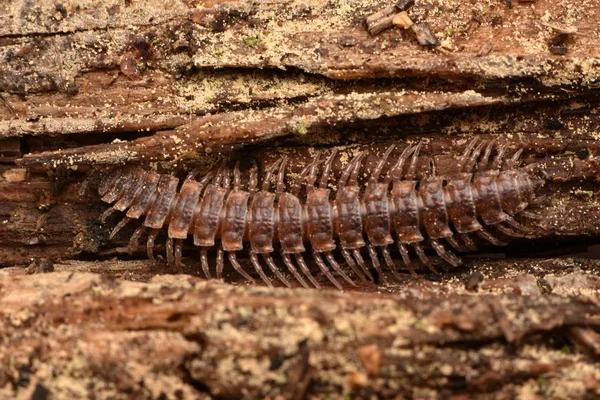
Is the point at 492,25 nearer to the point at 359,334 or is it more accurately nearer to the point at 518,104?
the point at 518,104

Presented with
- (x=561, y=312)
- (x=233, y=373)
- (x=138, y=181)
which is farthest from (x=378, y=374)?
(x=138, y=181)

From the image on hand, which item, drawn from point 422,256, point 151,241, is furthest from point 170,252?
point 422,256

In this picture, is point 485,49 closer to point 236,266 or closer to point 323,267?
point 323,267

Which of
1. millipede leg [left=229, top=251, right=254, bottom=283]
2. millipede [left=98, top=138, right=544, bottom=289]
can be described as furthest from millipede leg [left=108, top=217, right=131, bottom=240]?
millipede leg [left=229, top=251, right=254, bottom=283]

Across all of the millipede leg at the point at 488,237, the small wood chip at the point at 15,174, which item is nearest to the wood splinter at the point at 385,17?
the millipede leg at the point at 488,237

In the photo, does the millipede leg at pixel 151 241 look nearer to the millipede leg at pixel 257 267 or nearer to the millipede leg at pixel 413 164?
the millipede leg at pixel 257 267

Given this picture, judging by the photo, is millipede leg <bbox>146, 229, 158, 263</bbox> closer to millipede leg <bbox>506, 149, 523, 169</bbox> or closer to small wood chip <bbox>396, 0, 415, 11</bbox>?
small wood chip <bbox>396, 0, 415, 11</bbox>
